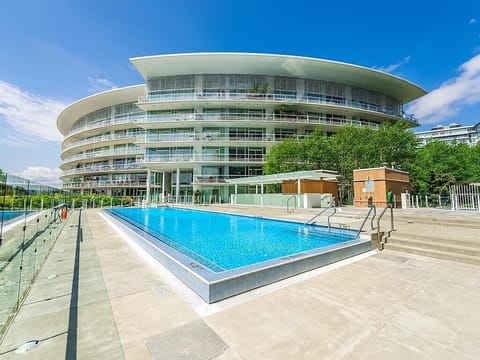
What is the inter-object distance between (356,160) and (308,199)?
10860 millimetres

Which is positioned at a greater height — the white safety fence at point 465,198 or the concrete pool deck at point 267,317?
the white safety fence at point 465,198

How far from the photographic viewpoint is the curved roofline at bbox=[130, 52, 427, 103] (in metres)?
27.0

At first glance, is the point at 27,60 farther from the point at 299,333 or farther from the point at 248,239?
the point at 299,333

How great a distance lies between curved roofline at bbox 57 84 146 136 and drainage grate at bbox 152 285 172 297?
118ft

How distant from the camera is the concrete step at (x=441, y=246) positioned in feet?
16.2

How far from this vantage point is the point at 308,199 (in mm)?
16562

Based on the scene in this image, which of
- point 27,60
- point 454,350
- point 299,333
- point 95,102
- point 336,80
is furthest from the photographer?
point 95,102

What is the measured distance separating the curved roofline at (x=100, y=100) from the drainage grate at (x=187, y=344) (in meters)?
37.3

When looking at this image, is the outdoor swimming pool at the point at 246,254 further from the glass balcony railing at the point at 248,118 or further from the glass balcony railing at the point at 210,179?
the glass balcony railing at the point at 248,118

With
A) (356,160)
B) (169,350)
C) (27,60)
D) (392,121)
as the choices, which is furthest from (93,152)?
(392,121)

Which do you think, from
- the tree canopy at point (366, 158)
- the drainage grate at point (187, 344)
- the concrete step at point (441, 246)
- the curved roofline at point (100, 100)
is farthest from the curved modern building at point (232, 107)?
the drainage grate at point (187, 344)

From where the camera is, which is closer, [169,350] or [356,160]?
[169,350]

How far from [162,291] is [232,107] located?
29.1 metres

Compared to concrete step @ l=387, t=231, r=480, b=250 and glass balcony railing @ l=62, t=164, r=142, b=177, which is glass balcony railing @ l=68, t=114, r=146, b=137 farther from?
concrete step @ l=387, t=231, r=480, b=250
